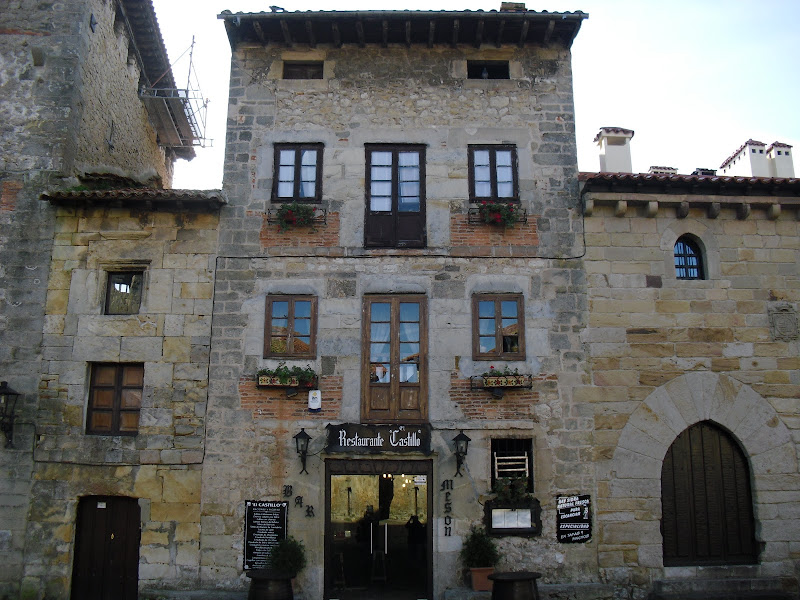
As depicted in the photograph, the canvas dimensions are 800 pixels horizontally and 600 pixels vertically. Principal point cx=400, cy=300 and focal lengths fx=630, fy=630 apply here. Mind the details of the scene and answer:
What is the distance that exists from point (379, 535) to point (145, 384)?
19.5 feet

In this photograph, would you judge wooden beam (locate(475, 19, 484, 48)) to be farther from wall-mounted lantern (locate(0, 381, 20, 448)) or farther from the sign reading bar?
wall-mounted lantern (locate(0, 381, 20, 448))

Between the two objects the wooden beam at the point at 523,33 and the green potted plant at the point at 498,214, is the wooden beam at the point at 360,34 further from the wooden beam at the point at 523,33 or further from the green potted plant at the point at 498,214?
the green potted plant at the point at 498,214

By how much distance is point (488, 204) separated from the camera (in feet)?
38.7

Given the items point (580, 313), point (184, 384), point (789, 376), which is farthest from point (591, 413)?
point (184, 384)

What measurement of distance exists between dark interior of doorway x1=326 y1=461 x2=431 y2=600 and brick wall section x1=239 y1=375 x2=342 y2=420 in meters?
1.15

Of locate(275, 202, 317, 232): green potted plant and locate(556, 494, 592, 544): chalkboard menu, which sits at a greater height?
locate(275, 202, 317, 232): green potted plant

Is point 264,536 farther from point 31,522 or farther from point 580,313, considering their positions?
point 580,313

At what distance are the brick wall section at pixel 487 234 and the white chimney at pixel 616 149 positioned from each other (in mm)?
3741

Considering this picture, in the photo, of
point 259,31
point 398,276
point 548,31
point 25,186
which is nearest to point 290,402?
point 398,276

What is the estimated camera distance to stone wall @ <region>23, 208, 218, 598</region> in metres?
11.0

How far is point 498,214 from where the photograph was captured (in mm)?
11773

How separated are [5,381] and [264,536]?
5514mm

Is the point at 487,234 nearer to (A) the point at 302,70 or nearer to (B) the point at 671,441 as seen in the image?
(B) the point at 671,441

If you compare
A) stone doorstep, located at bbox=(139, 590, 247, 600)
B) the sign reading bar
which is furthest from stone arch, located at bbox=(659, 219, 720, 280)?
stone doorstep, located at bbox=(139, 590, 247, 600)
